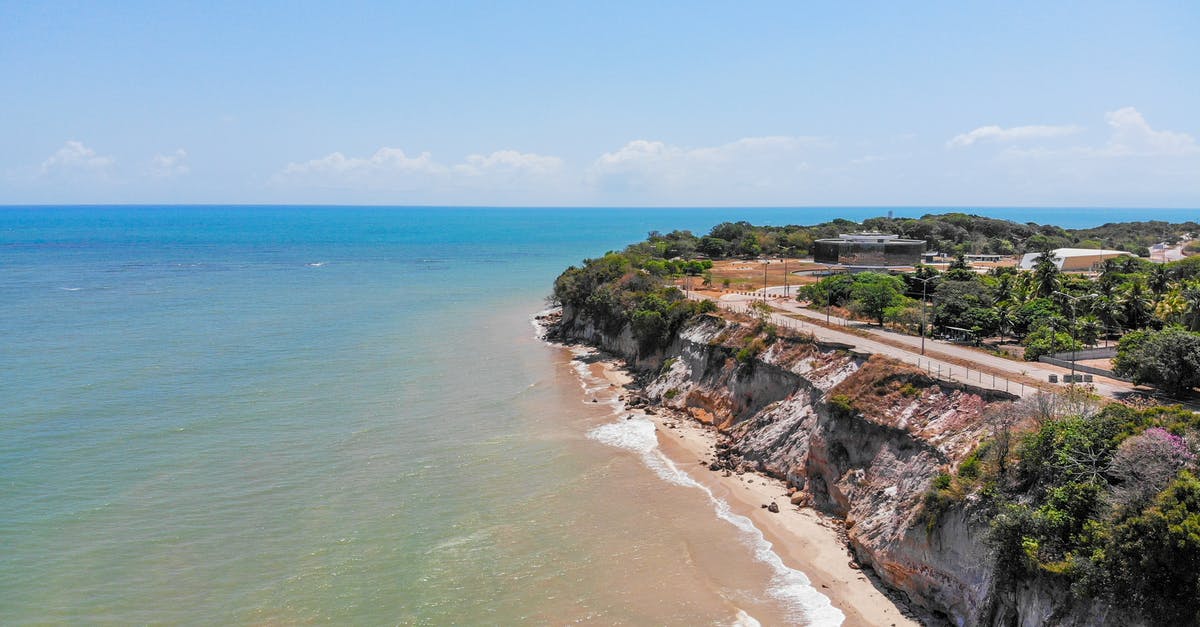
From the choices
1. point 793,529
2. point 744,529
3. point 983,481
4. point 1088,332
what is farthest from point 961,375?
point 1088,332

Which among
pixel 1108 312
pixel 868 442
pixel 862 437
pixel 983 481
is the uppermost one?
pixel 1108 312

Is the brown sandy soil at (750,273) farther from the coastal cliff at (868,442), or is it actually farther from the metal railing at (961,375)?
the metal railing at (961,375)

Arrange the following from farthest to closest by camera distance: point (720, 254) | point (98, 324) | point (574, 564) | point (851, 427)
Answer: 1. point (720, 254)
2. point (98, 324)
3. point (851, 427)
4. point (574, 564)

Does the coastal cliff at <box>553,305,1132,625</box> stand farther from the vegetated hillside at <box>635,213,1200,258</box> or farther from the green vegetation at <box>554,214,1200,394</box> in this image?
the vegetated hillside at <box>635,213,1200,258</box>

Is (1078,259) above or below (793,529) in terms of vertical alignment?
above

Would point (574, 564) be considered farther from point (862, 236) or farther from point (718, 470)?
point (862, 236)

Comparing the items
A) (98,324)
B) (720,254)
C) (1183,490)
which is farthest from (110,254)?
(1183,490)

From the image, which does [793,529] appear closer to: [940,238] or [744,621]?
[744,621]

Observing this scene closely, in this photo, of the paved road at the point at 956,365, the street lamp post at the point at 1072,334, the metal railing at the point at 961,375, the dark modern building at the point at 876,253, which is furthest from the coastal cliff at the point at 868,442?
the dark modern building at the point at 876,253
